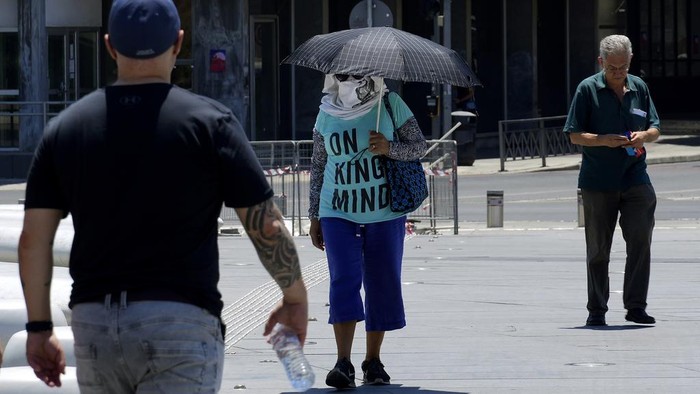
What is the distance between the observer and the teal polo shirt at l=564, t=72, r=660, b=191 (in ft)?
32.2

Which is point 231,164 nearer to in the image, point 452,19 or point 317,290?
point 317,290

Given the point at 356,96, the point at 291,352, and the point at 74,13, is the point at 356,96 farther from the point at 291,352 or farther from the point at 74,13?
the point at 74,13

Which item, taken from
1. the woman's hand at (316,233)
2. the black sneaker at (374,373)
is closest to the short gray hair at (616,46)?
the woman's hand at (316,233)

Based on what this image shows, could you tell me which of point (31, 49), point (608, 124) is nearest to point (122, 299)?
point (608, 124)

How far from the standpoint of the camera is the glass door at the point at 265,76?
110 feet

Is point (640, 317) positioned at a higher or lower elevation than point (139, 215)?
lower

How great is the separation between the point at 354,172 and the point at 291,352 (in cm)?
332

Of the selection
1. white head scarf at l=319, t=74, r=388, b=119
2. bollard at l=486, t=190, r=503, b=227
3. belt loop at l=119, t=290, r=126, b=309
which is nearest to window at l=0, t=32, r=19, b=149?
bollard at l=486, t=190, r=503, b=227

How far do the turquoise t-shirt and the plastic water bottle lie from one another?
10.5 ft

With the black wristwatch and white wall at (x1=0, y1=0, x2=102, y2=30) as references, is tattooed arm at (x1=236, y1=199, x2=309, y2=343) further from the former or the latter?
white wall at (x1=0, y1=0, x2=102, y2=30)

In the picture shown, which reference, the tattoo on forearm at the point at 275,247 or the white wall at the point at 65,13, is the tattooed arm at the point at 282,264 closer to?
the tattoo on forearm at the point at 275,247

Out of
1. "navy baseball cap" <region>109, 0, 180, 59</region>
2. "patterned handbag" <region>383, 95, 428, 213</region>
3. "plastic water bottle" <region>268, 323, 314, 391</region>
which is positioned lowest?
"plastic water bottle" <region>268, 323, 314, 391</region>

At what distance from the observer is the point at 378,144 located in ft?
25.4

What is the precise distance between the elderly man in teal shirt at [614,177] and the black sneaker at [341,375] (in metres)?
2.60
